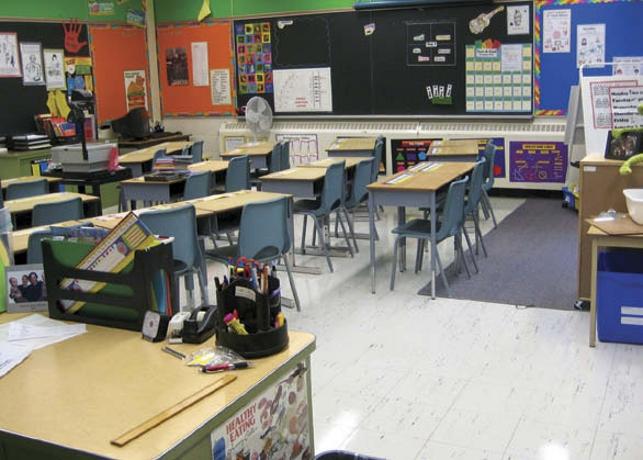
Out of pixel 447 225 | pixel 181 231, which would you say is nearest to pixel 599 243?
pixel 447 225

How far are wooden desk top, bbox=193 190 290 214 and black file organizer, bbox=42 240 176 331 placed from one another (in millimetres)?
2496

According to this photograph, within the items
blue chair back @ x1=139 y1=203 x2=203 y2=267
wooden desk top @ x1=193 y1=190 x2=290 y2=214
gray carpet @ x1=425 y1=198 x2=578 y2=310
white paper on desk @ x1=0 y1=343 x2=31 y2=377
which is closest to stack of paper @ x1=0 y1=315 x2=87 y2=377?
white paper on desk @ x1=0 y1=343 x2=31 y2=377

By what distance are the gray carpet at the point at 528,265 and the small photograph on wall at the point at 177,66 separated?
5.24 m

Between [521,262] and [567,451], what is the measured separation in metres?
3.10

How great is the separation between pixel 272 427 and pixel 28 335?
79 cm

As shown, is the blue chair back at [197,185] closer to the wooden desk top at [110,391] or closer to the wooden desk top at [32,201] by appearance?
the wooden desk top at [32,201]

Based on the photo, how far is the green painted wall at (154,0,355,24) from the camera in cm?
962

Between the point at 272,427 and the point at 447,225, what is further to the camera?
the point at 447,225

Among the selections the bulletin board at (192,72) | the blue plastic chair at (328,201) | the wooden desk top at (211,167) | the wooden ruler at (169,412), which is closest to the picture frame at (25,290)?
the wooden ruler at (169,412)

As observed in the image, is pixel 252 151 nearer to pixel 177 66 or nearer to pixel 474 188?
pixel 474 188

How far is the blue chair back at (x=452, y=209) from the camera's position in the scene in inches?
205

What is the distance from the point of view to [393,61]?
9352 mm

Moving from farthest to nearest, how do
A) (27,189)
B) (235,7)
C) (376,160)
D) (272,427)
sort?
1. (235,7)
2. (376,160)
3. (27,189)
4. (272,427)

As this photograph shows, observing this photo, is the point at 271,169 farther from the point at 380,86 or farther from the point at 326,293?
the point at 326,293
